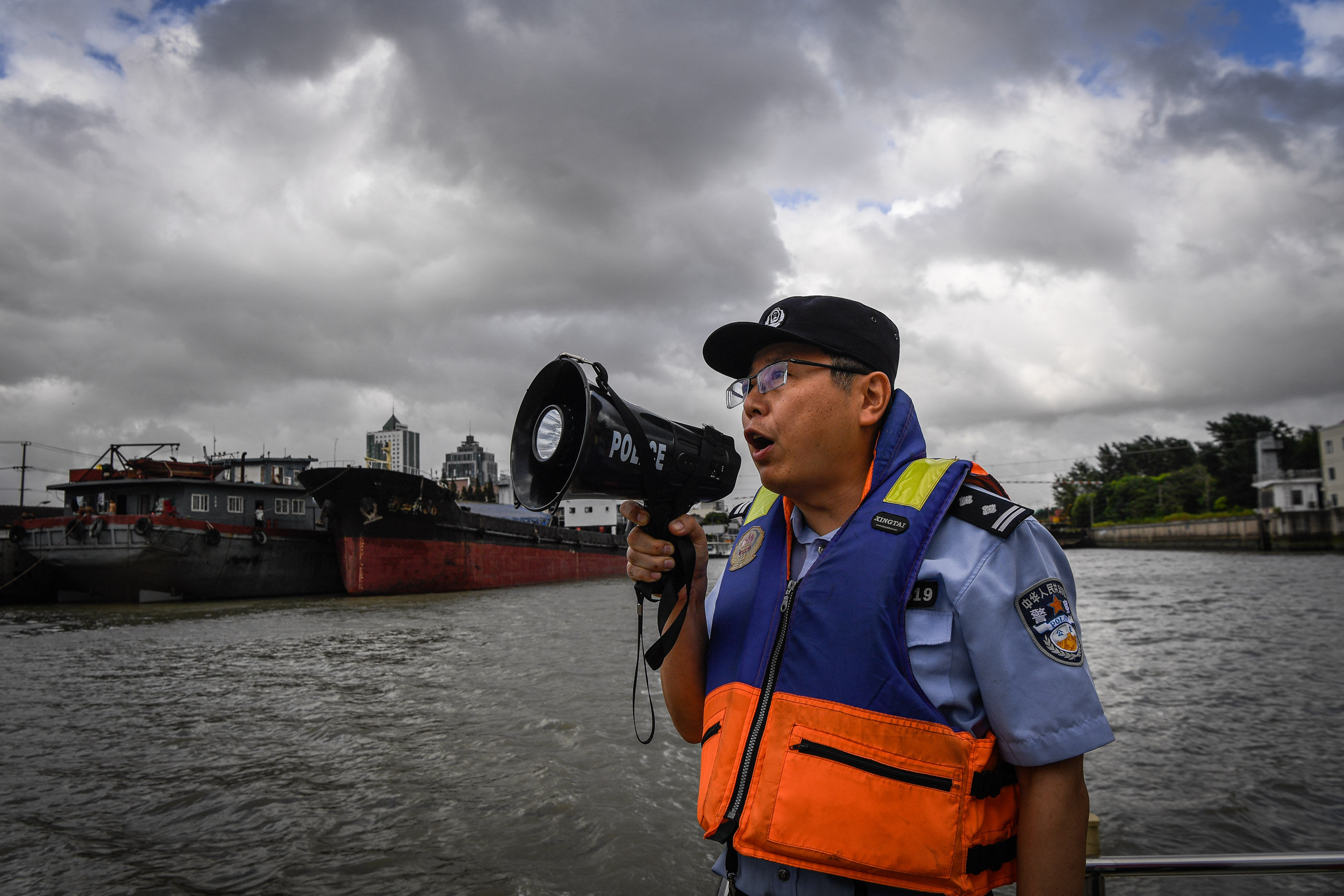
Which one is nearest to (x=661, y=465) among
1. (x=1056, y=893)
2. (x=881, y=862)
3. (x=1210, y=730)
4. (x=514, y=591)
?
(x=881, y=862)

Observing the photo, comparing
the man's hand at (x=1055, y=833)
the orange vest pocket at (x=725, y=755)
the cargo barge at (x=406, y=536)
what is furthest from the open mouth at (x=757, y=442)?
the cargo barge at (x=406, y=536)

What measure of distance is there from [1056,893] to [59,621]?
69.5ft

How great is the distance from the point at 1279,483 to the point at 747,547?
70345mm

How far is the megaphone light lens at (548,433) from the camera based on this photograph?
1.83 meters

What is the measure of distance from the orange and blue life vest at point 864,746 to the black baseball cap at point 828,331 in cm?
29

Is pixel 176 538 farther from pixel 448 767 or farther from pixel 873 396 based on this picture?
pixel 873 396

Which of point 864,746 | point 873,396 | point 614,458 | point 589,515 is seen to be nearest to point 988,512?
point 873,396

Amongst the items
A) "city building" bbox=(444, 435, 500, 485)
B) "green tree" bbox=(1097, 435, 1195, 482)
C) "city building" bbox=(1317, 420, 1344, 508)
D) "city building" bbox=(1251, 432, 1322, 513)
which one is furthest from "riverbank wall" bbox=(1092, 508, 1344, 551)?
"city building" bbox=(444, 435, 500, 485)

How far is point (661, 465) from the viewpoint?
185 centimetres

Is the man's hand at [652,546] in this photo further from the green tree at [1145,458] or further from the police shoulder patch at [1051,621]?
the green tree at [1145,458]

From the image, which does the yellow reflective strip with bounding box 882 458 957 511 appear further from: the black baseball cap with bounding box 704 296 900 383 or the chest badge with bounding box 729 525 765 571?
the chest badge with bounding box 729 525 765 571

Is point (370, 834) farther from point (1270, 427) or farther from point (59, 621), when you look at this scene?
point (1270, 427)

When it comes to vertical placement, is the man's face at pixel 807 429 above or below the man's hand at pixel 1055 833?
above

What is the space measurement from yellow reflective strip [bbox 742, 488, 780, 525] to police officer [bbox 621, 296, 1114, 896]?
31 centimetres
